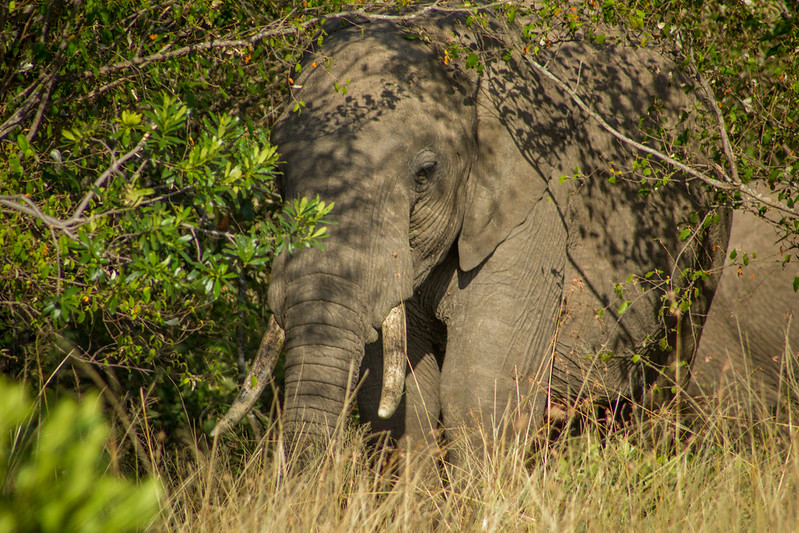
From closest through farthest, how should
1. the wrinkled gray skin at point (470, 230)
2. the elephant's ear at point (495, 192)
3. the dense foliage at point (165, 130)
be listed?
the dense foliage at point (165, 130) → the wrinkled gray skin at point (470, 230) → the elephant's ear at point (495, 192)

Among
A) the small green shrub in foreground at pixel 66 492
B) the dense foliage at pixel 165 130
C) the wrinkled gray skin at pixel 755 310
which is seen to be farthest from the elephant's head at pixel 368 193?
the small green shrub in foreground at pixel 66 492

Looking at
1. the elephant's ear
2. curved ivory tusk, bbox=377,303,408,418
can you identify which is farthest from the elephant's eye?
curved ivory tusk, bbox=377,303,408,418

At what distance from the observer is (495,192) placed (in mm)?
4867

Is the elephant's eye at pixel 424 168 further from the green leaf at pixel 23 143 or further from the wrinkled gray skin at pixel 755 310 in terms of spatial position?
the wrinkled gray skin at pixel 755 310

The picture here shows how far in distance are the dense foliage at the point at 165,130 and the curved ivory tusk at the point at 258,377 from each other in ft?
1.51

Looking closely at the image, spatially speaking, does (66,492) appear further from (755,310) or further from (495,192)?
(755,310)

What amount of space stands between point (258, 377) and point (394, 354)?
73 centimetres

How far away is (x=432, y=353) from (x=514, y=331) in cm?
98

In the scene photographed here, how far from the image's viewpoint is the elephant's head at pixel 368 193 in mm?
4176

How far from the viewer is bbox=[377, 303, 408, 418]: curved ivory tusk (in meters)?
4.34

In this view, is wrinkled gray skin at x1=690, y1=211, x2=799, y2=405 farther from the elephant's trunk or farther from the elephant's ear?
the elephant's trunk

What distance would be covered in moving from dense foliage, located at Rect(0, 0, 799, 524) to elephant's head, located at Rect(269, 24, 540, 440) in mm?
168

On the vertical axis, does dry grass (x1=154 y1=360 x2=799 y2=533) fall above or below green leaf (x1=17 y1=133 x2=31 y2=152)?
below

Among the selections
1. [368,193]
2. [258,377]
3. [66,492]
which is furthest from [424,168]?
[66,492]
